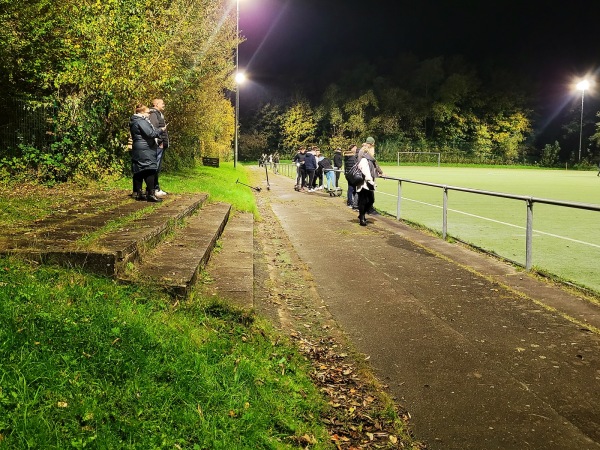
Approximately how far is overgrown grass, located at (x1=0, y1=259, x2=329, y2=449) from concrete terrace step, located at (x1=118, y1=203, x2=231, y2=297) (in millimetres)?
241

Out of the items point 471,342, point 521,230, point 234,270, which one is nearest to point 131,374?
point 471,342

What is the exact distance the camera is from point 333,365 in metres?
4.30

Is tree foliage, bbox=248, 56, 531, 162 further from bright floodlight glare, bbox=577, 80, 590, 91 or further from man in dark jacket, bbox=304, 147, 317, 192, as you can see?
man in dark jacket, bbox=304, 147, 317, 192

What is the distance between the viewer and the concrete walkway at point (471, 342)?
337cm

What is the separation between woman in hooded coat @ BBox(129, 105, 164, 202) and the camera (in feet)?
29.3

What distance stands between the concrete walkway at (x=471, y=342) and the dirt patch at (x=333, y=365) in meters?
0.13

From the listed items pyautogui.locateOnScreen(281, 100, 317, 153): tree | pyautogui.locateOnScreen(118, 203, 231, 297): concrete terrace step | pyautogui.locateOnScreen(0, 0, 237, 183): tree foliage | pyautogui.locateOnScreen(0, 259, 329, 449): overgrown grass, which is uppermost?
pyautogui.locateOnScreen(281, 100, 317, 153): tree

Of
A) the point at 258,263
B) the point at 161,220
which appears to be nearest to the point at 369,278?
the point at 258,263

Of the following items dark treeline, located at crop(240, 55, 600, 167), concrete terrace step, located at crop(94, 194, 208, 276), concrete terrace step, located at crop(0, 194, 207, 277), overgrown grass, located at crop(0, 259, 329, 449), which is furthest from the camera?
dark treeline, located at crop(240, 55, 600, 167)

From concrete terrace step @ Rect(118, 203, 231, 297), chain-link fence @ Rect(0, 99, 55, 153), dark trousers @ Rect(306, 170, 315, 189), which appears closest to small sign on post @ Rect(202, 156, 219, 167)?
dark trousers @ Rect(306, 170, 315, 189)

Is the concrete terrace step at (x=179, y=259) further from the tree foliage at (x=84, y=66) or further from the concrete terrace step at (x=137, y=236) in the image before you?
the tree foliage at (x=84, y=66)

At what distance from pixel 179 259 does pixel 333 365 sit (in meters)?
2.13

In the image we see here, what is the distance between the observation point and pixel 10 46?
12.3 meters

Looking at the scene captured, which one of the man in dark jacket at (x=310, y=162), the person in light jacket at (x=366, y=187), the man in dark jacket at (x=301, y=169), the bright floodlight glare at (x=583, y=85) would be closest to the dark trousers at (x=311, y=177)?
the man in dark jacket at (x=310, y=162)
